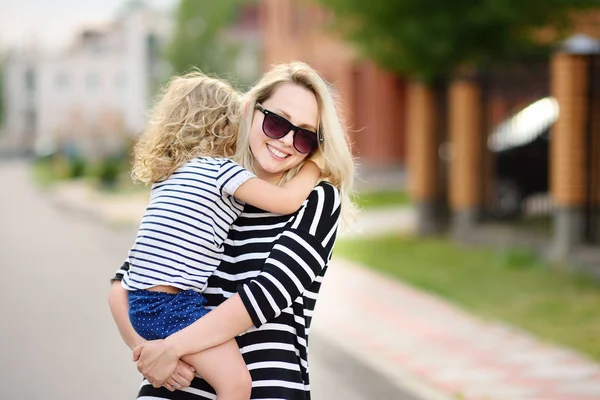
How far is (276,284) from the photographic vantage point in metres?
2.54

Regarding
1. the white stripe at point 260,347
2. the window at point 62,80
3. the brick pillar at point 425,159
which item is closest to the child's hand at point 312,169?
the white stripe at point 260,347

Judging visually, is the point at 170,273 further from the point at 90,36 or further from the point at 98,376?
the point at 90,36

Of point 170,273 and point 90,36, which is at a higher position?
point 90,36

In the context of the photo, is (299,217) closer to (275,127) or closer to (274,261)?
(274,261)

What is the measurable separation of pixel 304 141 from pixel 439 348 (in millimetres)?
5847

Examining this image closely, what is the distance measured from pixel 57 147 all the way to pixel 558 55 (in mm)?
46584

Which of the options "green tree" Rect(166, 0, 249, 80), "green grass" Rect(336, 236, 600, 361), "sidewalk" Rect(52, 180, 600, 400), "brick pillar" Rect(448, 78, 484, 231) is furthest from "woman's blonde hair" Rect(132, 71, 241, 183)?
"green tree" Rect(166, 0, 249, 80)

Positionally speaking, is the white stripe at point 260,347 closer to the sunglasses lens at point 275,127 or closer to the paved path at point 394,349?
the sunglasses lens at point 275,127

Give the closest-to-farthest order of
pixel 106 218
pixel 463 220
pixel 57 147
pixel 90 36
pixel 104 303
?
pixel 104 303
pixel 463 220
pixel 106 218
pixel 57 147
pixel 90 36

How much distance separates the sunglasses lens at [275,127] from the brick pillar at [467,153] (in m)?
13.3

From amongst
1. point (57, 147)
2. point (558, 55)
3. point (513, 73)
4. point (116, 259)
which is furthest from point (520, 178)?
point (57, 147)

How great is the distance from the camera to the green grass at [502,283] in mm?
9422

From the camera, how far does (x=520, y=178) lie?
17297 millimetres

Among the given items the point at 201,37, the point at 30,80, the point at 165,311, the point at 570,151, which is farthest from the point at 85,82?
the point at 165,311
